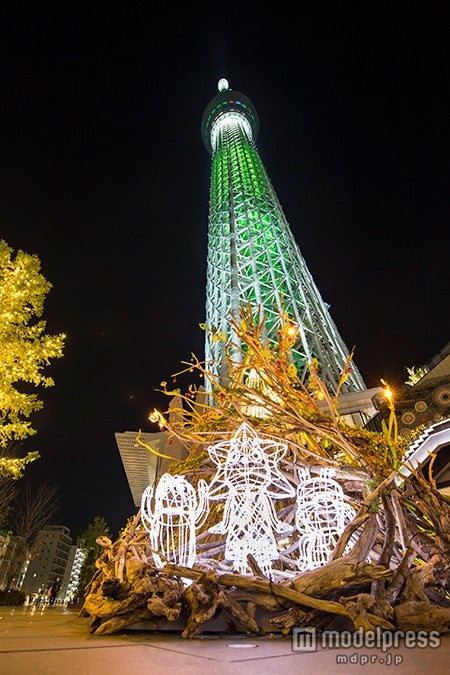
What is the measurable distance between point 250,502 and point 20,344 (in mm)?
6652

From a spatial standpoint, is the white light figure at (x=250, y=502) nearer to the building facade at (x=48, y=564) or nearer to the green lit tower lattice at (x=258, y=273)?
the green lit tower lattice at (x=258, y=273)

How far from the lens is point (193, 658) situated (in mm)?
2213

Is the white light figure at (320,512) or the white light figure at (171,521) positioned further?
the white light figure at (320,512)

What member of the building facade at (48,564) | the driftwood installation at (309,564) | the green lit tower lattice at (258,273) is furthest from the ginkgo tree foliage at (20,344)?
the building facade at (48,564)

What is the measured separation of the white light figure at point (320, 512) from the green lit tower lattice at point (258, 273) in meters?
12.3

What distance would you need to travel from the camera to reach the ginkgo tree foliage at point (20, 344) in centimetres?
799

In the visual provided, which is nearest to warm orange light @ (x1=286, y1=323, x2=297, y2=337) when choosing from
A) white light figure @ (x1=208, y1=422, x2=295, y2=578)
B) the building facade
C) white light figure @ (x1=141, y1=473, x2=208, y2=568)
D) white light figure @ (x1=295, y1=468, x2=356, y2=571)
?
white light figure @ (x1=208, y1=422, x2=295, y2=578)

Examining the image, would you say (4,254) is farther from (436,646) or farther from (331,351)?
(331,351)

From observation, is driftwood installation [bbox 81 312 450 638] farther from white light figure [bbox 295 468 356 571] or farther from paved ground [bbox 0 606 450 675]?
paved ground [bbox 0 606 450 675]

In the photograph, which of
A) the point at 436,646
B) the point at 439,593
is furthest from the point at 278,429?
the point at 436,646

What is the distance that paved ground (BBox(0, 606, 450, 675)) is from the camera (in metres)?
1.92

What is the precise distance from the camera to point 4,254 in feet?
28.7

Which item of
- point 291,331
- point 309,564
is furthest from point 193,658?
point 291,331

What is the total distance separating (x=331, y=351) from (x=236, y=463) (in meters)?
17.8
